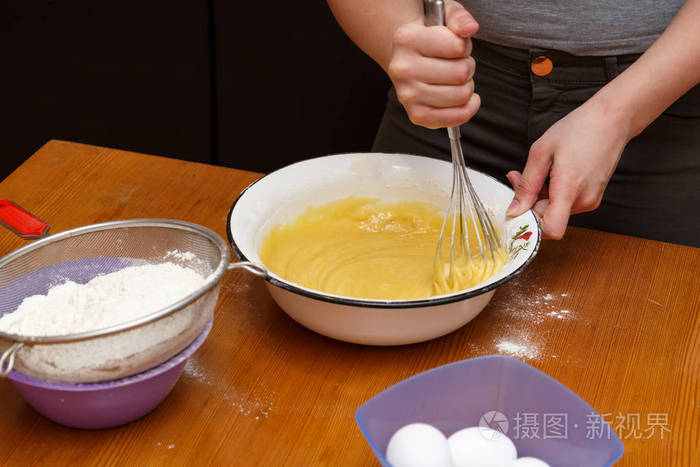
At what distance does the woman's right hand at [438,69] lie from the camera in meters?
0.88

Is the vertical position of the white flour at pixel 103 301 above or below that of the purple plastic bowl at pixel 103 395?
above

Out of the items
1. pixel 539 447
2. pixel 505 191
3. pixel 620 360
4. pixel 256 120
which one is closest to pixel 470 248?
pixel 505 191

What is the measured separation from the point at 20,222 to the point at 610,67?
0.88 meters

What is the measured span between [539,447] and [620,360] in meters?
0.24

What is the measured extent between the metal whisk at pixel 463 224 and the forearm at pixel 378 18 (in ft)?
0.81

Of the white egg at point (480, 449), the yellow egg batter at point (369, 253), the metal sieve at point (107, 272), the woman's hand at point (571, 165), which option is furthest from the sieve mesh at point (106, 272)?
the woman's hand at point (571, 165)

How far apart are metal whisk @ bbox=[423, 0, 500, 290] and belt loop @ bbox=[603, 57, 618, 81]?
0.32 metres

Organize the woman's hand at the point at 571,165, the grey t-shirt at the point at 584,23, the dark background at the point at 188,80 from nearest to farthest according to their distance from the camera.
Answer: the woman's hand at the point at 571,165 < the grey t-shirt at the point at 584,23 < the dark background at the point at 188,80

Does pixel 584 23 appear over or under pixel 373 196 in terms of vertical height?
over

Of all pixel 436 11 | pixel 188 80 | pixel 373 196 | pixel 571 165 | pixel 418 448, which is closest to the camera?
pixel 418 448

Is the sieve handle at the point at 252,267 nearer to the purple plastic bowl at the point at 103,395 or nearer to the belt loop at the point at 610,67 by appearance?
the purple plastic bowl at the point at 103,395

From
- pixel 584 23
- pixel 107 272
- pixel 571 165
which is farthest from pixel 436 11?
pixel 107 272

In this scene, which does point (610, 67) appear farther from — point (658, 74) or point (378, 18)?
point (378, 18)

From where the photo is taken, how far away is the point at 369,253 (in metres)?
1.05
